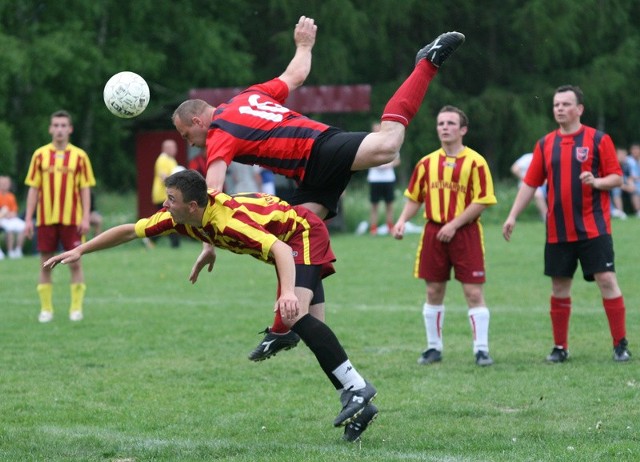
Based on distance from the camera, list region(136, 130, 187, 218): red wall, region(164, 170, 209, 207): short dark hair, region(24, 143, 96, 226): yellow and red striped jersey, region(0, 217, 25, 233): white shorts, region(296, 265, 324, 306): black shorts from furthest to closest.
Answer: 1. region(136, 130, 187, 218): red wall
2. region(0, 217, 25, 233): white shorts
3. region(24, 143, 96, 226): yellow and red striped jersey
4. region(296, 265, 324, 306): black shorts
5. region(164, 170, 209, 207): short dark hair

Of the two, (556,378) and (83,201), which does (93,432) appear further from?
(83,201)

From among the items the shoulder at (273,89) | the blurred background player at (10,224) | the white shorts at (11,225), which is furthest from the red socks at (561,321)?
the white shorts at (11,225)

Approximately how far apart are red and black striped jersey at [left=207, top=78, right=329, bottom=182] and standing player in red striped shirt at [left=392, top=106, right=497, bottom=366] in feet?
7.16

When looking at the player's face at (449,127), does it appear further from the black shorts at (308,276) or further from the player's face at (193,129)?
the black shorts at (308,276)

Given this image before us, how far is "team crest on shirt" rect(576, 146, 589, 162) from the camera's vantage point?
339 inches

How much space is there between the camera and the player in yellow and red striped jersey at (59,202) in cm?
1145

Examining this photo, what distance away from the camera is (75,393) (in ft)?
25.0

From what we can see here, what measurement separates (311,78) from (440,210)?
95.3ft

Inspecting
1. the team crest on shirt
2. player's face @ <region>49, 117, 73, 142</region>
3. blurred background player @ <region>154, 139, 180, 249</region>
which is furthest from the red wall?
the team crest on shirt

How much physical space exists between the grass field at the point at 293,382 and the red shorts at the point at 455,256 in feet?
2.28

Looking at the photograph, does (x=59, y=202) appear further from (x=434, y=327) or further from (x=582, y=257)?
(x=582, y=257)

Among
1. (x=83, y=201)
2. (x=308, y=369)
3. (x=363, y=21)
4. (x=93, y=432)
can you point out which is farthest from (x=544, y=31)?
(x=93, y=432)

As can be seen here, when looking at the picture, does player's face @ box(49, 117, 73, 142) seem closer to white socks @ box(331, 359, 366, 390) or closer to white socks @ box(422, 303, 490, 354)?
white socks @ box(422, 303, 490, 354)

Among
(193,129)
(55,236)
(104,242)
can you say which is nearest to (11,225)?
(55,236)
